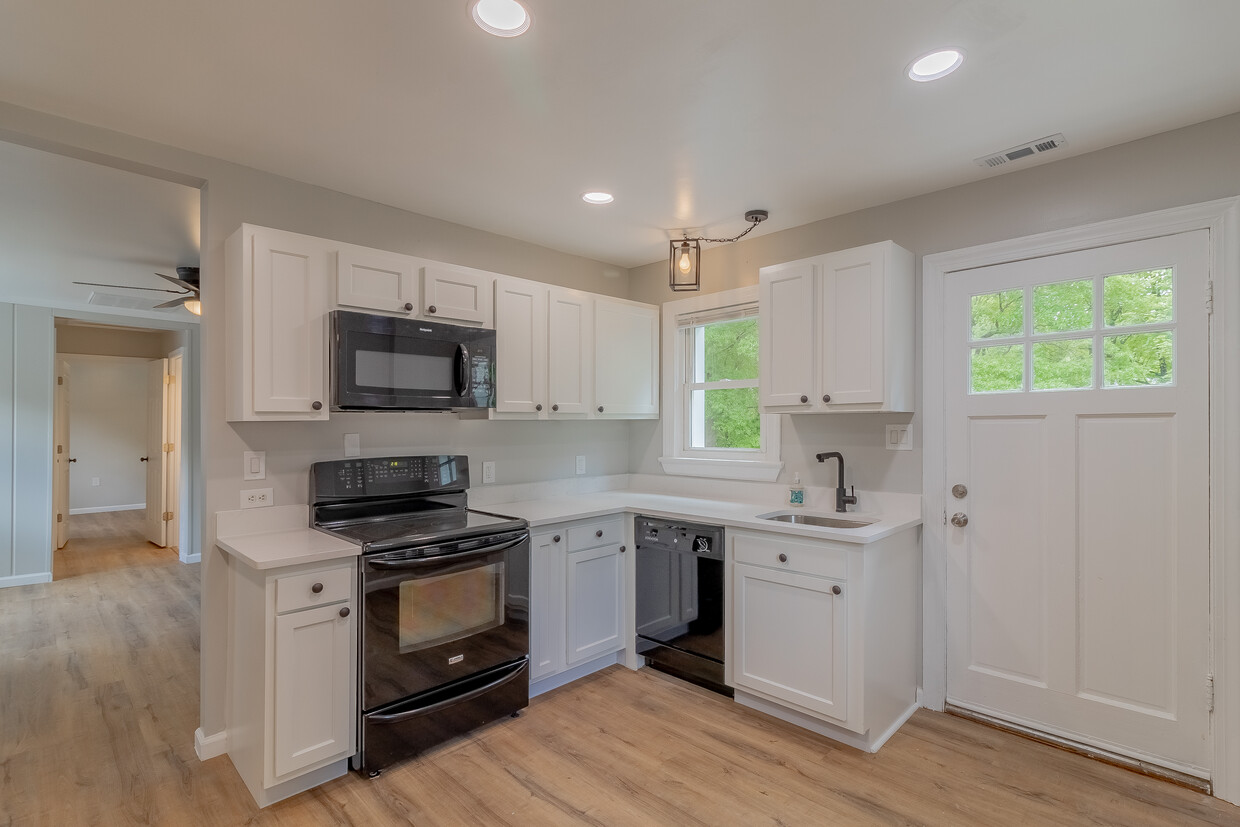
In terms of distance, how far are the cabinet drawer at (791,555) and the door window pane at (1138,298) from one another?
1446 mm

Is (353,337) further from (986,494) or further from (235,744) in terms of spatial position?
(986,494)

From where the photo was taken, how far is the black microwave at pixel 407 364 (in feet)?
8.20

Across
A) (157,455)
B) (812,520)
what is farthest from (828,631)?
(157,455)

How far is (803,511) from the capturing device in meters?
3.24

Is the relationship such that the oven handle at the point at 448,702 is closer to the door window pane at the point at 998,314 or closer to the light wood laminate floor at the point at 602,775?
the light wood laminate floor at the point at 602,775

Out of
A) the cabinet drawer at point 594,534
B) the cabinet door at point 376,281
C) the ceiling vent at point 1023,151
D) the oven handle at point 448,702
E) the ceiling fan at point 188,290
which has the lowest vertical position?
the oven handle at point 448,702

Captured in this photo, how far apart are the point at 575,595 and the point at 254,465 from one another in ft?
5.23

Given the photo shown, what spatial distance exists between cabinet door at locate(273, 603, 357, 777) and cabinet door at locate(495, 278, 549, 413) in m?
1.29

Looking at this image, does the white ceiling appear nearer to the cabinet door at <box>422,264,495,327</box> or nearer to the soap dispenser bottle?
the cabinet door at <box>422,264,495,327</box>

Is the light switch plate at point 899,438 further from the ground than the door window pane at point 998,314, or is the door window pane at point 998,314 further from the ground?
the door window pane at point 998,314

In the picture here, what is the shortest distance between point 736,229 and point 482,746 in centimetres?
287

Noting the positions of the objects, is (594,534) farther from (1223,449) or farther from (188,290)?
(188,290)

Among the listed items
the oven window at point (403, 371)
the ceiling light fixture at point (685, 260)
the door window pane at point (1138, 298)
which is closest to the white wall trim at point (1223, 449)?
the door window pane at point (1138, 298)

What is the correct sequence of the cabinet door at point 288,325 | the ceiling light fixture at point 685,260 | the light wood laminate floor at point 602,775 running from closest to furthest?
the light wood laminate floor at point 602,775 < the cabinet door at point 288,325 < the ceiling light fixture at point 685,260
